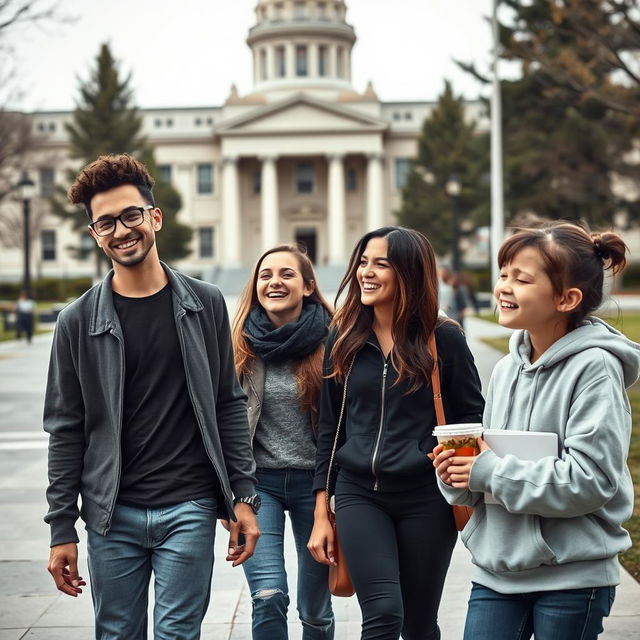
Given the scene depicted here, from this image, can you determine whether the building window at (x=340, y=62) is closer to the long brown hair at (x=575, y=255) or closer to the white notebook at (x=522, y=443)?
the long brown hair at (x=575, y=255)

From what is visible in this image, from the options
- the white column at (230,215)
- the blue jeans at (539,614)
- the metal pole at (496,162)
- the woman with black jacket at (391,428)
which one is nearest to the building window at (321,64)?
the white column at (230,215)

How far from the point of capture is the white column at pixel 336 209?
230ft

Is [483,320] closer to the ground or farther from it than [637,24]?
→ closer to the ground

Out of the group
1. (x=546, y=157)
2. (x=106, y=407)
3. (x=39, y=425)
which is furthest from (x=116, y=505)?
(x=546, y=157)

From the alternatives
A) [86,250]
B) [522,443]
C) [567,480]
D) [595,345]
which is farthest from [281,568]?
[86,250]

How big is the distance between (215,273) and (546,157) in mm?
35784

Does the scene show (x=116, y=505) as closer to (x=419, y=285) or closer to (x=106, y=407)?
(x=106, y=407)

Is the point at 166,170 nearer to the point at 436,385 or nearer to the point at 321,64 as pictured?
the point at 321,64

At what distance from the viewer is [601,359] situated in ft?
9.77

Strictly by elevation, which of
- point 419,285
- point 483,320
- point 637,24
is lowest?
point 483,320

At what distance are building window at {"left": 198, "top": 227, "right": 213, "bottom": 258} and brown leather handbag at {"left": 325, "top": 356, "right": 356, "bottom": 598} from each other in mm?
72051

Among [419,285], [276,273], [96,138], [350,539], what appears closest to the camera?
[350,539]

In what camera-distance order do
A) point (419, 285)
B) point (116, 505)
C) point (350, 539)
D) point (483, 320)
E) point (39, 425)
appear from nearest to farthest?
point (116, 505)
point (350, 539)
point (419, 285)
point (39, 425)
point (483, 320)

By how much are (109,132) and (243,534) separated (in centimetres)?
6018
